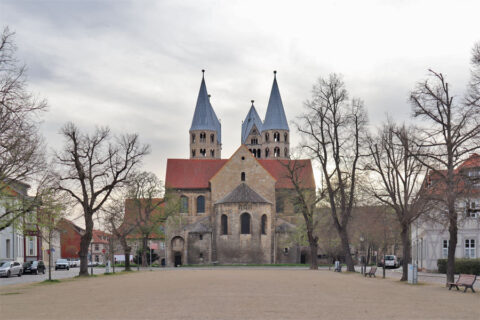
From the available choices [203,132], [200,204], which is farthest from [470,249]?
[203,132]

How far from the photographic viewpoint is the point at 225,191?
294 ft

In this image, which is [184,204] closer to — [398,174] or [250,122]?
[250,122]

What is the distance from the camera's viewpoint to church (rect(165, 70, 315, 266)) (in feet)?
271

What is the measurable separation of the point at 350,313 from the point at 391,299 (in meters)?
5.99

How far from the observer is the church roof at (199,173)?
9331 cm

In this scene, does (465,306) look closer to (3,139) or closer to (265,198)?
(3,139)

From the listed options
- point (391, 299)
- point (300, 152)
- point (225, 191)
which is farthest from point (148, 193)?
point (391, 299)

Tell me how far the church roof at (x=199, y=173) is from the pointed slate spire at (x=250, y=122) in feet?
106

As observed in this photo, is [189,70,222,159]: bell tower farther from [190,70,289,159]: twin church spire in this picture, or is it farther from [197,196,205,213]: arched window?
[197,196,205,213]: arched window

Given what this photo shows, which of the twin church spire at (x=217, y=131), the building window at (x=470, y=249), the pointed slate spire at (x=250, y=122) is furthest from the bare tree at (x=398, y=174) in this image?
the pointed slate spire at (x=250, y=122)

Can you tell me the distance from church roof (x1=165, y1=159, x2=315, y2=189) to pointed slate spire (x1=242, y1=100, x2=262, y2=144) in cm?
3237

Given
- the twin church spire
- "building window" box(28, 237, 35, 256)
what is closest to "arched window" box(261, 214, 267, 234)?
"building window" box(28, 237, 35, 256)

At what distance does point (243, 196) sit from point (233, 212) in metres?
2.68

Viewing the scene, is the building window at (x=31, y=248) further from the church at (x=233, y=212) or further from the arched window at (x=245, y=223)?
the arched window at (x=245, y=223)
